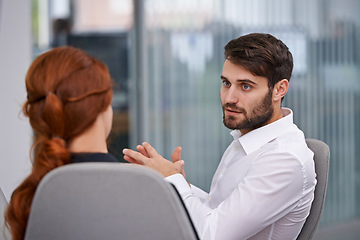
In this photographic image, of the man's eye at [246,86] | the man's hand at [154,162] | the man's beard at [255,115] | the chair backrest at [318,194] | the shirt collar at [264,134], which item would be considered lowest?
the chair backrest at [318,194]

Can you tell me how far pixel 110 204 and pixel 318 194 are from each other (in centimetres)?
90

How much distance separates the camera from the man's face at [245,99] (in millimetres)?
1655

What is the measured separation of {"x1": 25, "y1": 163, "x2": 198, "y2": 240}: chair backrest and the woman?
98 millimetres

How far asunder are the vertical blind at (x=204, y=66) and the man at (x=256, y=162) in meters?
1.61

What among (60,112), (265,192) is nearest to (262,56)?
(265,192)

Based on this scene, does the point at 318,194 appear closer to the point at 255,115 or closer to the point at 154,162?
the point at 255,115

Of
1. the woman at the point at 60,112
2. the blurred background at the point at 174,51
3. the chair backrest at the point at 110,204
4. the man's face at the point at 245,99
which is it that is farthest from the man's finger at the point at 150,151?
the blurred background at the point at 174,51

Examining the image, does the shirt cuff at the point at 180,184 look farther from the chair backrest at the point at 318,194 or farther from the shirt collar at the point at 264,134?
the chair backrest at the point at 318,194

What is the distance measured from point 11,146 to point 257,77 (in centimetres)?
188

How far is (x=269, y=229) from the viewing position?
157 centimetres

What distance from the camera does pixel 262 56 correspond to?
1.63 m

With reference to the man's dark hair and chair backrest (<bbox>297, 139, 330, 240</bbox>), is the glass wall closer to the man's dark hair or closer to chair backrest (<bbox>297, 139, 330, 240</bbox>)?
the man's dark hair

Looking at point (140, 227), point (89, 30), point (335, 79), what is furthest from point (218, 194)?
point (335, 79)

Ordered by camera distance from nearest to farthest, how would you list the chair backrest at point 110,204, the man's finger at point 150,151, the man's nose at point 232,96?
1. the chair backrest at point 110,204
2. the man's finger at point 150,151
3. the man's nose at point 232,96
